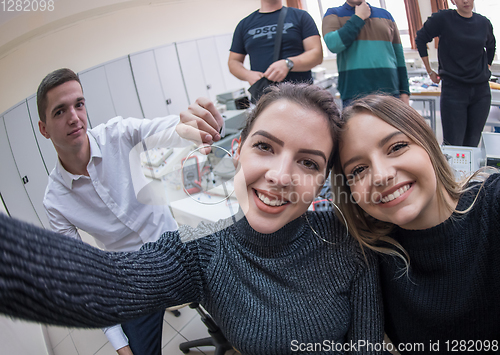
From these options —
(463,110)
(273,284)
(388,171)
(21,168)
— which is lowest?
(273,284)

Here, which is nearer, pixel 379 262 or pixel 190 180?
pixel 190 180

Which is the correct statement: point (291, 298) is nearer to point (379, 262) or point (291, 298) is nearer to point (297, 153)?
point (379, 262)

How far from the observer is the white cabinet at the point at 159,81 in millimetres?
925

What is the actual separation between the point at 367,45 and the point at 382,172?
3.48ft

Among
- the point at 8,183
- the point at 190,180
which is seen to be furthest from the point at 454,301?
the point at 8,183

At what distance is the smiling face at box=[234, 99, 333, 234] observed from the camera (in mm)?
759

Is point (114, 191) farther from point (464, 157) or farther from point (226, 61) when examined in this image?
point (464, 157)

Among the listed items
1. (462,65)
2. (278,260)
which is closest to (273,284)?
(278,260)

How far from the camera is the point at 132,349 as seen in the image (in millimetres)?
843

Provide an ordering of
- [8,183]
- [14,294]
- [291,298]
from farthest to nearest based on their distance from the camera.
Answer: [291,298], [8,183], [14,294]

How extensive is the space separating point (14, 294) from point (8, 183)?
0.43 metres

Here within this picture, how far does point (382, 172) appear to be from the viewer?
2.64 ft

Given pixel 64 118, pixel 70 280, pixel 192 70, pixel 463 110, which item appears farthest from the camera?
pixel 463 110

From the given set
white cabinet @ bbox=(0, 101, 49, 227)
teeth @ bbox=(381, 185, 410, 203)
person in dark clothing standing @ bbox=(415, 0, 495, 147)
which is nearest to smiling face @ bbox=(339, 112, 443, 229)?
teeth @ bbox=(381, 185, 410, 203)
